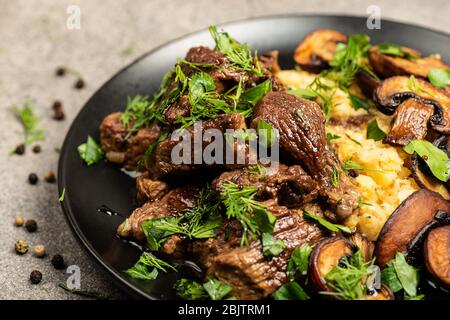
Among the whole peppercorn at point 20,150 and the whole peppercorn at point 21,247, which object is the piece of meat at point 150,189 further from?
the whole peppercorn at point 20,150

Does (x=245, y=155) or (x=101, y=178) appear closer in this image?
(x=245, y=155)

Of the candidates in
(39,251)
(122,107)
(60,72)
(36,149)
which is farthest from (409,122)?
(60,72)

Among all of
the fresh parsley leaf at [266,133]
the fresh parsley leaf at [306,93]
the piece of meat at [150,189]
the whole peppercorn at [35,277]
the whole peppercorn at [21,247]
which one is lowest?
the whole peppercorn at [35,277]

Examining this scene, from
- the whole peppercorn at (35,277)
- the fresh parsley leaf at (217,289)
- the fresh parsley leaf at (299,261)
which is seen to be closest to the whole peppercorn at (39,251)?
the whole peppercorn at (35,277)

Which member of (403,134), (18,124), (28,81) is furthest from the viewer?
(28,81)

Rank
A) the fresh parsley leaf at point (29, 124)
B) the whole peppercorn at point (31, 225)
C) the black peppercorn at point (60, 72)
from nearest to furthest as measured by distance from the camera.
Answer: the whole peppercorn at point (31, 225)
the fresh parsley leaf at point (29, 124)
the black peppercorn at point (60, 72)

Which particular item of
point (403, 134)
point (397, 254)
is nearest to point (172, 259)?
point (397, 254)

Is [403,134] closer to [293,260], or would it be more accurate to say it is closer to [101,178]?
Answer: [293,260]

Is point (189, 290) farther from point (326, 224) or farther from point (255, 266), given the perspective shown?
point (326, 224)
